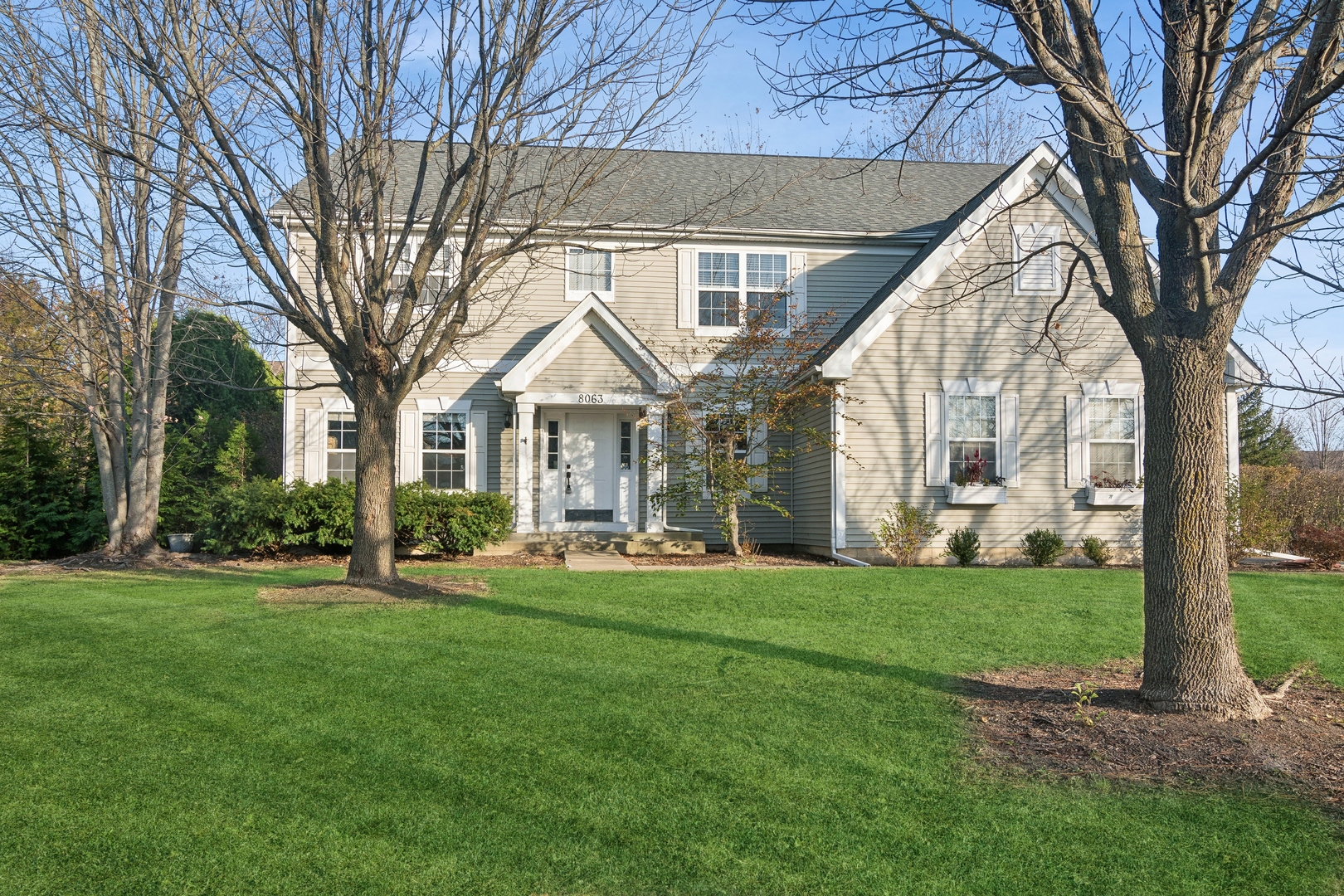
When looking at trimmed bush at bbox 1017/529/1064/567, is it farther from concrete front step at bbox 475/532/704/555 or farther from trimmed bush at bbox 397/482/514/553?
trimmed bush at bbox 397/482/514/553

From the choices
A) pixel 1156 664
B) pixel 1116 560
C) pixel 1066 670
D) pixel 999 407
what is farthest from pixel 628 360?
pixel 1156 664

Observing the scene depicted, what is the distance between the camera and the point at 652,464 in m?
15.2

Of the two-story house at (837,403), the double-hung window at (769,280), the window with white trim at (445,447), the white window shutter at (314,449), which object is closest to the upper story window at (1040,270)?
the two-story house at (837,403)

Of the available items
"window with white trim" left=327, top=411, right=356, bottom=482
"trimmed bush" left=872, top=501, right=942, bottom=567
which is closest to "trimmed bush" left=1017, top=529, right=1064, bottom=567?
"trimmed bush" left=872, top=501, right=942, bottom=567

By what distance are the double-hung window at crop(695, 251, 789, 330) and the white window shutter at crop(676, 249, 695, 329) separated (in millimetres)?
92

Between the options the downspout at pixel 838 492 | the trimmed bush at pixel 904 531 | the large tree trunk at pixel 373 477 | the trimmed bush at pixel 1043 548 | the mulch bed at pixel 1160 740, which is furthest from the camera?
the downspout at pixel 838 492

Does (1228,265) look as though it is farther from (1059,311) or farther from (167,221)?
(167,221)

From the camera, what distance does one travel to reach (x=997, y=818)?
418 cm

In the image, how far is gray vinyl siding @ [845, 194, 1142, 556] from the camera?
1487 cm

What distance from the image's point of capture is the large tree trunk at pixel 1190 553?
17.7 ft

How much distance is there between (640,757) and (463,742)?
92cm

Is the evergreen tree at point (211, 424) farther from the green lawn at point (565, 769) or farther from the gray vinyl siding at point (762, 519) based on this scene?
the green lawn at point (565, 769)

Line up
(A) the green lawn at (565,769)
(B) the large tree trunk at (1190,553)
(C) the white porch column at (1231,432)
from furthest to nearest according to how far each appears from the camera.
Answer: (C) the white porch column at (1231,432), (B) the large tree trunk at (1190,553), (A) the green lawn at (565,769)

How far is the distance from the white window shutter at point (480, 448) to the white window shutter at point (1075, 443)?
9.23 m
